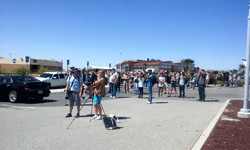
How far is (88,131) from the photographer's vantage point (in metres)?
5.79

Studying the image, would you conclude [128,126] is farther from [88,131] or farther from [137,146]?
[137,146]

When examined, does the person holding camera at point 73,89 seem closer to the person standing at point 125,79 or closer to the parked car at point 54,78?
the person standing at point 125,79

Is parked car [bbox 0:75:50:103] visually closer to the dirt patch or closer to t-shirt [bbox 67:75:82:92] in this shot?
t-shirt [bbox 67:75:82:92]

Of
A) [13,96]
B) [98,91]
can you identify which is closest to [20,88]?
[13,96]

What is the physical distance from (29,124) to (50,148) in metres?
2.43

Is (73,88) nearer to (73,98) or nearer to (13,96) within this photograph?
(73,98)

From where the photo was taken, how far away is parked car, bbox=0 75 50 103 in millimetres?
11219

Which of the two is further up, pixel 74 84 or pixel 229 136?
pixel 74 84

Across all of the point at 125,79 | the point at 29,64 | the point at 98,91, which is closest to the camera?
the point at 98,91

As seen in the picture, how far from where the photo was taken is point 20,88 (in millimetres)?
11266

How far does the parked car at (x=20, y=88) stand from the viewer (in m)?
11.2

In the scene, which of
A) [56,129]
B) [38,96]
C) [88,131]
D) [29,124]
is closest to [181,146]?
[88,131]

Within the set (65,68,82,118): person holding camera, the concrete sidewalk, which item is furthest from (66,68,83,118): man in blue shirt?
the concrete sidewalk

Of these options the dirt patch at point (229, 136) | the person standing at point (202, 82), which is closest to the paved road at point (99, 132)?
the dirt patch at point (229, 136)
